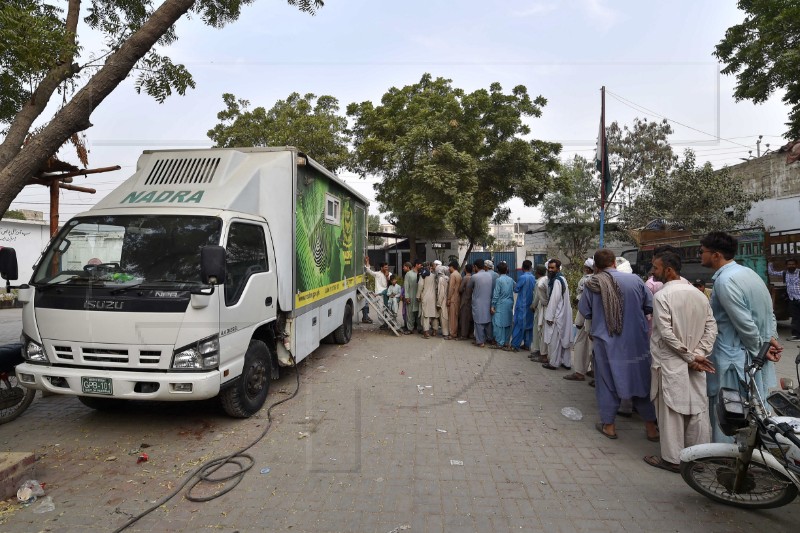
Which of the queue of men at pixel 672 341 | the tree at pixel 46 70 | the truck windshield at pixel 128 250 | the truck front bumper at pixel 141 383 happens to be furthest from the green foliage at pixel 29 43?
the queue of men at pixel 672 341

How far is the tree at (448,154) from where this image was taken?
16.7 metres

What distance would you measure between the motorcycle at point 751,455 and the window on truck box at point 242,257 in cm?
398

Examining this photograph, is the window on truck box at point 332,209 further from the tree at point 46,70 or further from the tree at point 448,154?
the tree at point 448,154

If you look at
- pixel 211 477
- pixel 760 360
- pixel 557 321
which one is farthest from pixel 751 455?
pixel 557 321

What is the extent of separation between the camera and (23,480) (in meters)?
3.26

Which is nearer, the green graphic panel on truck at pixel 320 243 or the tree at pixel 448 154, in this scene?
the green graphic panel on truck at pixel 320 243

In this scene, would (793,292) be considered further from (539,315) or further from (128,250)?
(128,250)

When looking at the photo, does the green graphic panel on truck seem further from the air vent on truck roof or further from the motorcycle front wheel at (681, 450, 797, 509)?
the motorcycle front wheel at (681, 450, 797, 509)

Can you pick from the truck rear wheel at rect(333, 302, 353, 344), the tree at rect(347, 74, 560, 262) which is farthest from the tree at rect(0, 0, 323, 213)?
the tree at rect(347, 74, 560, 262)

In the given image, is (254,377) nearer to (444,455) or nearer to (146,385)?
(146,385)

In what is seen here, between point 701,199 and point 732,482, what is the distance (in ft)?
54.9

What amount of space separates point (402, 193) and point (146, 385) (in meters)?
14.9

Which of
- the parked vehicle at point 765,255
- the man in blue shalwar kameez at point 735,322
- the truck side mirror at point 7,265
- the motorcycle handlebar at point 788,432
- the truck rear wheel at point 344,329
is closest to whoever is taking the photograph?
the motorcycle handlebar at point 788,432

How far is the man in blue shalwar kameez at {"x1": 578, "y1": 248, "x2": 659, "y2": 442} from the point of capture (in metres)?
4.27
